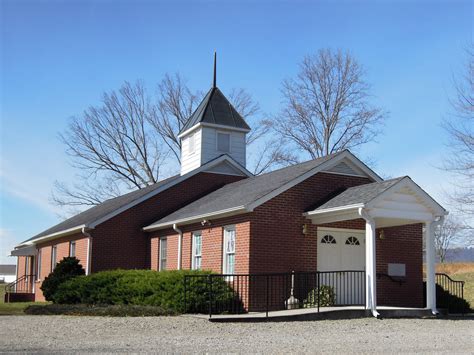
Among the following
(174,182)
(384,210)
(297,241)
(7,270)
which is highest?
(174,182)

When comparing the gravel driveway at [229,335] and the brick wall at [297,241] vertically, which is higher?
the brick wall at [297,241]

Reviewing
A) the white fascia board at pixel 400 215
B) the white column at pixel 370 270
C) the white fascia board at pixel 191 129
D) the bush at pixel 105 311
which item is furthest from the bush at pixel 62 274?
the white fascia board at pixel 400 215

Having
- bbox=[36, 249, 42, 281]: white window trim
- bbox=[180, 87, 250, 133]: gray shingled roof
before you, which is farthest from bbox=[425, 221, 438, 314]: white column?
bbox=[36, 249, 42, 281]: white window trim

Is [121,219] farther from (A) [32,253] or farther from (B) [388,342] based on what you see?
(B) [388,342]

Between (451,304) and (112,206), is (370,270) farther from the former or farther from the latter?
(112,206)

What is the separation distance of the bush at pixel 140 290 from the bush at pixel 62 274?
910mm

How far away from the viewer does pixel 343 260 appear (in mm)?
18938

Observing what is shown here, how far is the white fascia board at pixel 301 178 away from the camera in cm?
1753

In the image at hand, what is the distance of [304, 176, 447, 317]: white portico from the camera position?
53.0ft

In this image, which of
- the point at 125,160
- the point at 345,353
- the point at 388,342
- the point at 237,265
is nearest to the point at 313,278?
the point at 237,265

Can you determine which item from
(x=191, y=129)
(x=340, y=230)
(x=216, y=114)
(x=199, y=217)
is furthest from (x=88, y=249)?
(x=340, y=230)

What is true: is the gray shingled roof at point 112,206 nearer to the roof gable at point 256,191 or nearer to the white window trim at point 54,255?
the white window trim at point 54,255

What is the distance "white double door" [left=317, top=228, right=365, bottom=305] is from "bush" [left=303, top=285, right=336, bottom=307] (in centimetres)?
80

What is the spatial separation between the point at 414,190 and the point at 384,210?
1.05 meters
